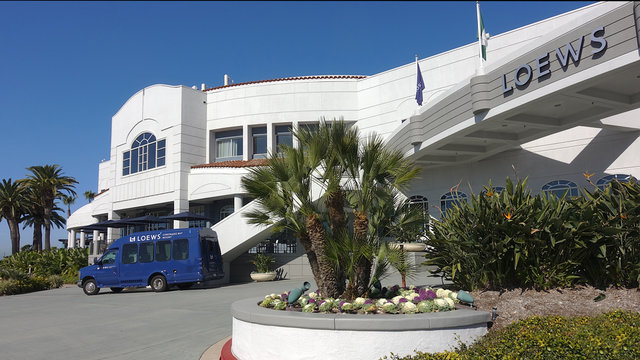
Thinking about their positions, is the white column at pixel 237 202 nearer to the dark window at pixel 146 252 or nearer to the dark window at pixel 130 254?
the dark window at pixel 146 252

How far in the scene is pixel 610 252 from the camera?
7770 millimetres

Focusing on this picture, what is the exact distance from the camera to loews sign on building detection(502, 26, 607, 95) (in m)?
10.4

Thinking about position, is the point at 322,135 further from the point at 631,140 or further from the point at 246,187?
the point at 631,140

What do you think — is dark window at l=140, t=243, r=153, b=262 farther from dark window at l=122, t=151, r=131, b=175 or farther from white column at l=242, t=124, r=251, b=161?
dark window at l=122, t=151, r=131, b=175

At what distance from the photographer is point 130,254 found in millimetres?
19500

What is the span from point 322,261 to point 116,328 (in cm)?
580

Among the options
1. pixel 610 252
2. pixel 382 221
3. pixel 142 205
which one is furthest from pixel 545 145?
pixel 142 205

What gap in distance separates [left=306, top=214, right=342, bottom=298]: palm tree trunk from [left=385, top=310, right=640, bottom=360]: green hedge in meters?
2.15

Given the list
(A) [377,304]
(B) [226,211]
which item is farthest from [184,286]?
(A) [377,304]

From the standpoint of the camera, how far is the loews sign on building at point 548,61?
10359 millimetres

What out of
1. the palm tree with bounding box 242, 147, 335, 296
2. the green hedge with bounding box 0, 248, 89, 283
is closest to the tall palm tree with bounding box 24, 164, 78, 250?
the green hedge with bounding box 0, 248, 89, 283

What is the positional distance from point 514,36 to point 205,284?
18.3m

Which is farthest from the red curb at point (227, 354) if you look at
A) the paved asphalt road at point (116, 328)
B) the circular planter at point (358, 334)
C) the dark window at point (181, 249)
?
the dark window at point (181, 249)

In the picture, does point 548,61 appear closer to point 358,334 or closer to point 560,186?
point 560,186
